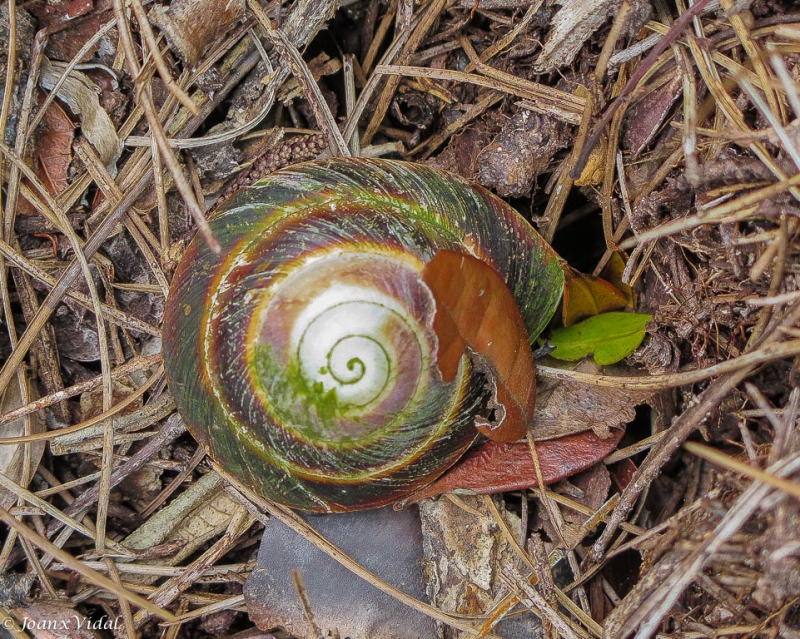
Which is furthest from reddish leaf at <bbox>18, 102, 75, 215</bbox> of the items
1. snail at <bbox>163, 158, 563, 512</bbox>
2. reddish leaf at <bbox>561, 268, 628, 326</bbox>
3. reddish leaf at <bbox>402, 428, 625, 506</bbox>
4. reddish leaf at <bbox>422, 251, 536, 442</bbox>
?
reddish leaf at <bbox>561, 268, 628, 326</bbox>

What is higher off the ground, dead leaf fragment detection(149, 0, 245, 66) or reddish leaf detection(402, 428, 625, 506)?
dead leaf fragment detection(149, 0, 245, 66)

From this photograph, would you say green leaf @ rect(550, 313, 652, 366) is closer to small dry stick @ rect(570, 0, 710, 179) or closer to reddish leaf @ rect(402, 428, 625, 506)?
reddish leaf @ rect(402, 428, 625, 506)

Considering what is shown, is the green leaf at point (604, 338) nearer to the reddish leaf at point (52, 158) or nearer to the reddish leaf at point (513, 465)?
the reddish leaf at point (513, 465)

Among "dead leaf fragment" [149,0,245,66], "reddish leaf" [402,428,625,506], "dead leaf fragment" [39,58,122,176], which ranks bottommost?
"reddish leaf" [402,428,625,506]

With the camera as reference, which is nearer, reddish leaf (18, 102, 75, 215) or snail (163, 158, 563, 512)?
snail (163, 158, 563, 512)

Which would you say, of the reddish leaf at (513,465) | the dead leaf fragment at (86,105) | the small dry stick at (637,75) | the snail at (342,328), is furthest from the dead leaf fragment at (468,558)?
the dead leaf fragment at (86,105)

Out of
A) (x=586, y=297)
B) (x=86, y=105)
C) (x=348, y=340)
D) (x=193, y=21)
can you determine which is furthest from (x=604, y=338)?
(x=86, y=105)
